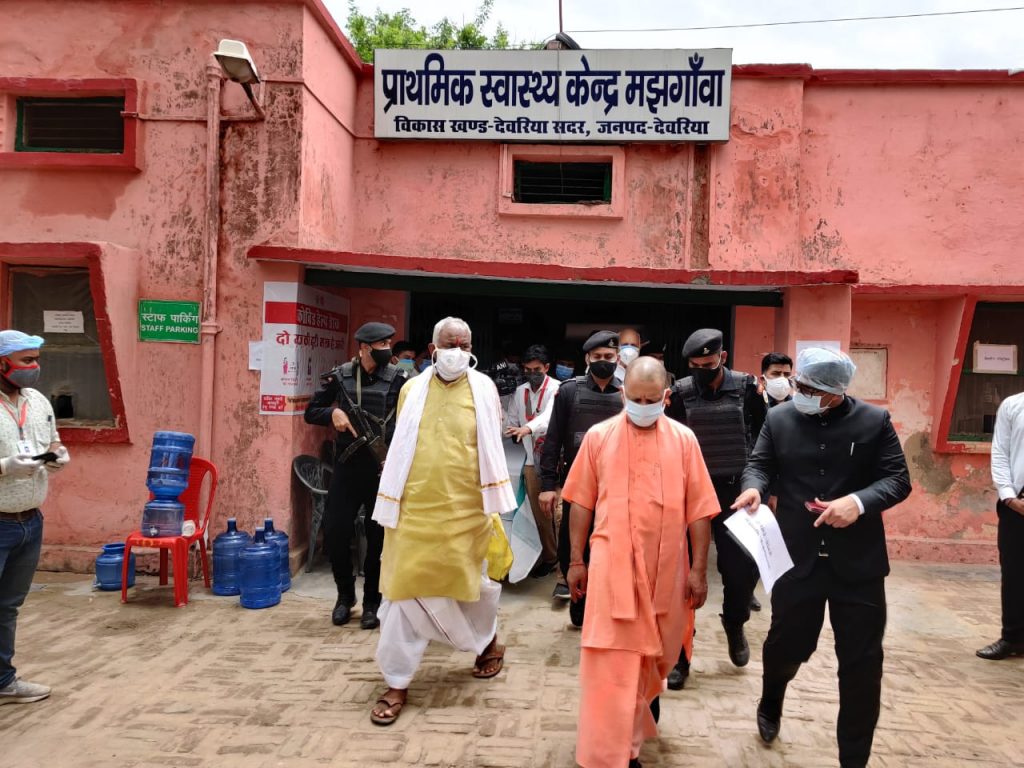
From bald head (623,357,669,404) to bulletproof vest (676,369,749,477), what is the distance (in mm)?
1345

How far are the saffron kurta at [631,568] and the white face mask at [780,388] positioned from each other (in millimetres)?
2536

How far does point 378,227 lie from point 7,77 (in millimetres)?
3469

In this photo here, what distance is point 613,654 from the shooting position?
3035mm

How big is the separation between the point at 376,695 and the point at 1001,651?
3942 mm

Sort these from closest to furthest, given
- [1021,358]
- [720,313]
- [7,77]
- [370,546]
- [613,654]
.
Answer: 1. [613,654]
2. [370,546]
3. [7,77]
4. [1021,358]
5. [720,313]

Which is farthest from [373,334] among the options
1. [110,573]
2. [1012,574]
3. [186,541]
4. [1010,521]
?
[1012,574]

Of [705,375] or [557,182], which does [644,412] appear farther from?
[557,182]

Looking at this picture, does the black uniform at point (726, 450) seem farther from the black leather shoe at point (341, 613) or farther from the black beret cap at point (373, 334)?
the black leather shoe at point (341, 613)

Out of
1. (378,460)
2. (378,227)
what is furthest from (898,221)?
(378,460)

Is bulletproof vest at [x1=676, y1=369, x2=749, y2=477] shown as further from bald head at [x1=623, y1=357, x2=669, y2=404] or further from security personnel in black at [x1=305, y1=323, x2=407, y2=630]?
security personnel in black at [x1=305, y1=323, x2=407, y2=630]

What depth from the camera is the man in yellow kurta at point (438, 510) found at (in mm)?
3787

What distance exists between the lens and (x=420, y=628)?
3852 mm

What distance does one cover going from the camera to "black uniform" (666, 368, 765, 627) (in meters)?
4.30

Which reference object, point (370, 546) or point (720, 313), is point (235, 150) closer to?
point (370, 546)
